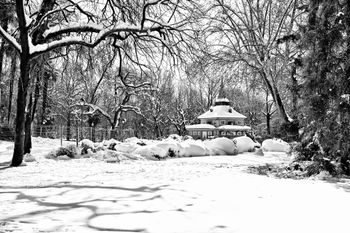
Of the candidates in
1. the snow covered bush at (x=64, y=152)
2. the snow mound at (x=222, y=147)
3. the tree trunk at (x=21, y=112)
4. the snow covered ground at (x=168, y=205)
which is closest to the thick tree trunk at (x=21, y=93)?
the tree trunk at (x=21, y=112)

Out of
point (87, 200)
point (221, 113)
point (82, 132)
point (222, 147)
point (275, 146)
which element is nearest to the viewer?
point (87, 200)

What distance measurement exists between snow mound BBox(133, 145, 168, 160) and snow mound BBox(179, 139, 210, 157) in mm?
2073

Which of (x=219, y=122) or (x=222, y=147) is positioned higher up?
(x=219, y=122)

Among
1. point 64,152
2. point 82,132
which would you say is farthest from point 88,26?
point 82,132

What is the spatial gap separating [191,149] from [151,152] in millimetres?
3580

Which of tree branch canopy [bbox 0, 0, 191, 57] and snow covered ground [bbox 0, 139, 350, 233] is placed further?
tree branch canopy [bbox 0, 0, 191, 57]

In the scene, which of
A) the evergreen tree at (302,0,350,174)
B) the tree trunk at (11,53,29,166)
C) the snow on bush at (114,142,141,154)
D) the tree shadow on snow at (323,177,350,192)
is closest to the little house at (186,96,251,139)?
the snow on bush at (114,142,141,154)

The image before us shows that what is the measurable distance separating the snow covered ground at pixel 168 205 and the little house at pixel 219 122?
3896 cm

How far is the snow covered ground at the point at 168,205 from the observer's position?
4070 mm

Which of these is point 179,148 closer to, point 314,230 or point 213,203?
point 213,203

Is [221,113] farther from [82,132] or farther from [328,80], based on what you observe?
[328,80]

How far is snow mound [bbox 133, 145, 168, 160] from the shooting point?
15.5 meters

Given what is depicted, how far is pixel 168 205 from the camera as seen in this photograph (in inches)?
203

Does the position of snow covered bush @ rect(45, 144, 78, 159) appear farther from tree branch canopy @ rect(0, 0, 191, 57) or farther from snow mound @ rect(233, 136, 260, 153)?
snow mound @ rect(233, 136, 260, 153)
